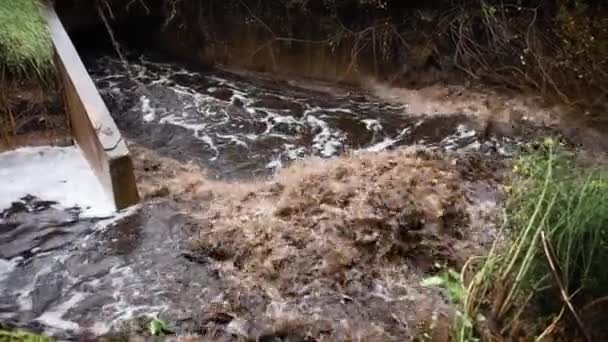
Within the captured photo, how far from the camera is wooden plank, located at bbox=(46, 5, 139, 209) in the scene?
15.9ft

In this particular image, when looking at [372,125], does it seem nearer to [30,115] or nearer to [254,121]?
[254,121]

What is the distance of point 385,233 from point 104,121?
2.42 meters

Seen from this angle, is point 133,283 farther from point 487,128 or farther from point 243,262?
point 487,128

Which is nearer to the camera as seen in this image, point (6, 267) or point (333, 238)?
point (6, 267)

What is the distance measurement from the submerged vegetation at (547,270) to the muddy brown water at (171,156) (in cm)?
97

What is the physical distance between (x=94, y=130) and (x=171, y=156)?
1.12m

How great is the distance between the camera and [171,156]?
6.09 m

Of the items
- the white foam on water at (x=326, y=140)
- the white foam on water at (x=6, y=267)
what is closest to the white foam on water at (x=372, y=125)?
the white foam on water at (x=326, y=140)

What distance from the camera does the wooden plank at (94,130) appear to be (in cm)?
486

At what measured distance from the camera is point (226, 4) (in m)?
7.87

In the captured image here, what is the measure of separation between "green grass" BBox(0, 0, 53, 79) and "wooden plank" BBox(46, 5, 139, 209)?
11 cm

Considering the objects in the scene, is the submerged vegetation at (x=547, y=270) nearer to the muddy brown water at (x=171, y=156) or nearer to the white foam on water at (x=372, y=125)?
the muddy brown water at (x=171, y=156)

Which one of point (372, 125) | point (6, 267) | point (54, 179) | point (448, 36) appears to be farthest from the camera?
point (448, 36)

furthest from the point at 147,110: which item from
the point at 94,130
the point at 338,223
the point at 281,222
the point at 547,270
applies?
the point at 547,270
